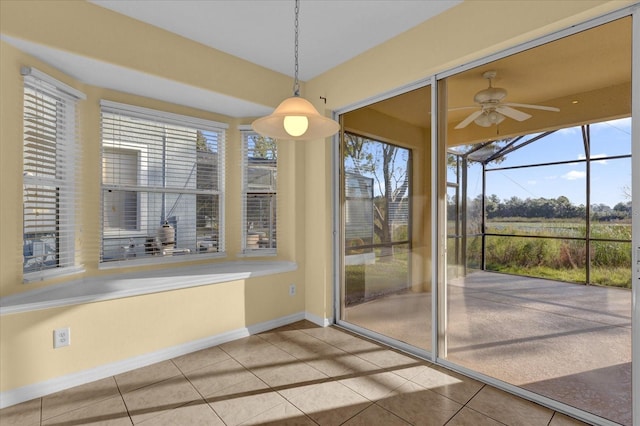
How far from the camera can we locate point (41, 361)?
223 cm

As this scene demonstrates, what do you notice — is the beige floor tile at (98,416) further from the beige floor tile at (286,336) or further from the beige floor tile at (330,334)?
the beige floor tile at (330,334)

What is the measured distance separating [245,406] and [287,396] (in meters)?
0.29

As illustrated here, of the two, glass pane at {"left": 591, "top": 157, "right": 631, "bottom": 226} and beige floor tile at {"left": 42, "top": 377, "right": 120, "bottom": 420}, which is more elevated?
glass pane at {"left": 591, "top": 157, "right": 631, "bottom": 226}

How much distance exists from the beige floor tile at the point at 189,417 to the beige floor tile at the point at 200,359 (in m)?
0.55

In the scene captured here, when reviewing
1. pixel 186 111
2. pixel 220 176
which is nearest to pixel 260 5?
pixel 186 111

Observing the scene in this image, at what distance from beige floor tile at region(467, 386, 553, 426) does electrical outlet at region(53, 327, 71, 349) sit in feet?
9.54

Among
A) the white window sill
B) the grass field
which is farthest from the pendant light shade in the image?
the white window sill

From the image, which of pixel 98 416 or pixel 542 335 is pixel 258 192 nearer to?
pixel 98 416

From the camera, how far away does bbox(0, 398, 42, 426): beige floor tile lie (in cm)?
195

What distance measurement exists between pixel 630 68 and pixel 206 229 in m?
3.74

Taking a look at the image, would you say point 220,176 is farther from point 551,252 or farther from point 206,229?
point 551,252

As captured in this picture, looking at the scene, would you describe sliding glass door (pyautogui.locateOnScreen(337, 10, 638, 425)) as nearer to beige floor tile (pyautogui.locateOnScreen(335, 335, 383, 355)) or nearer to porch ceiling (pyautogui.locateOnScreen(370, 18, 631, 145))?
porch ceiling (pyautogui.locateOnScreen(370, 18, 631, 145))

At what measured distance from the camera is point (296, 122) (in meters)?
1.82

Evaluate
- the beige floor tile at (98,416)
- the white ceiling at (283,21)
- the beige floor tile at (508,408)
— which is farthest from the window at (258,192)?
the beige floor tile at (508,408)
